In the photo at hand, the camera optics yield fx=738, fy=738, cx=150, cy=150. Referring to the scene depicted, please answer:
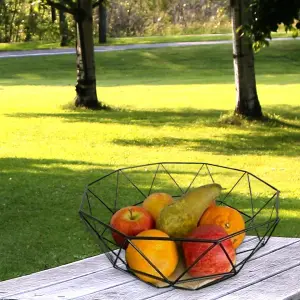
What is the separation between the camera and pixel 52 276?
225 centimetres

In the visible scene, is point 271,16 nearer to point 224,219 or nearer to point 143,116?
point 143,116

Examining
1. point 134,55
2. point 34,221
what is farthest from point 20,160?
point 134,55

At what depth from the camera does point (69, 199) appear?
24.3 ft

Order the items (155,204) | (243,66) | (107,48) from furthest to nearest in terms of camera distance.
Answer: (107,48) → (243,66) → (155,204)

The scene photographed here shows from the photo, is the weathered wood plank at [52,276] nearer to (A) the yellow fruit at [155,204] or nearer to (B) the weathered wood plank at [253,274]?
(A) the yellow fruit at [155,204]

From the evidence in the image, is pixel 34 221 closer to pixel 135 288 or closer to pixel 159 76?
pixel 135 288

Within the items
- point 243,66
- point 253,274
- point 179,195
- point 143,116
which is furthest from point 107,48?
point 253,274

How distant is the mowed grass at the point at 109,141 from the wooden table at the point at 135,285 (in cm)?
300

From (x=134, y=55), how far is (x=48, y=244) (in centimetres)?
2589

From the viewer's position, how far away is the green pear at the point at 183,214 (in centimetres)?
220

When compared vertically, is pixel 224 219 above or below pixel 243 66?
above

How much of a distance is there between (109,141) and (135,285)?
9.77m

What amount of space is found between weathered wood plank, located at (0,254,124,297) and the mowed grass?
2905 mm

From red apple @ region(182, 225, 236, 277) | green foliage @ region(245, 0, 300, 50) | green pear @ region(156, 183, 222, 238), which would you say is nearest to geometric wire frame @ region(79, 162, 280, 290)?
red apple @ region(182, 225, 236, 277)
